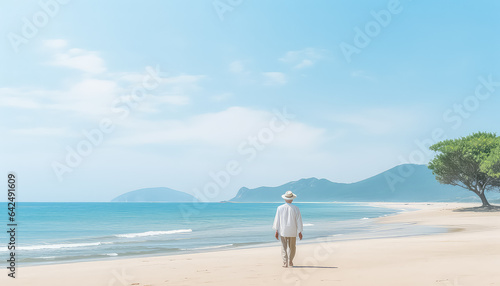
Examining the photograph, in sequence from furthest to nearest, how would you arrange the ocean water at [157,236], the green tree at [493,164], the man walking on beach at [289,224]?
the green tree at [493,164] → the ocean water at [157,236] → the man walking on beach at [289,224]

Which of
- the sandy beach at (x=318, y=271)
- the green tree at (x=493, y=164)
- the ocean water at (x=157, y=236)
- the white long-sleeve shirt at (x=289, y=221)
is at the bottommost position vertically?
the sandy beach at (x=318, y=271)

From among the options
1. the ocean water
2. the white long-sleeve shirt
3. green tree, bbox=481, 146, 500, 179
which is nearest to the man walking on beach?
the white long-sleeve shirt

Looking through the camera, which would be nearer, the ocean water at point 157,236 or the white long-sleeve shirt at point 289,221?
the white long-sleeve shirt at point 289,221

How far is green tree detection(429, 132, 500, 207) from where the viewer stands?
46.2 meters

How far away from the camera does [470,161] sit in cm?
4838

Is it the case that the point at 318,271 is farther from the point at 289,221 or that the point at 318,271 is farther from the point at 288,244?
the point at 289,221

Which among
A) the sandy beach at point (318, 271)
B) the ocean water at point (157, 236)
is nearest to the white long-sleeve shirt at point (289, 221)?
the sandy beach at point (318, 271)

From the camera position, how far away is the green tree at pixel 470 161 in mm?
46200

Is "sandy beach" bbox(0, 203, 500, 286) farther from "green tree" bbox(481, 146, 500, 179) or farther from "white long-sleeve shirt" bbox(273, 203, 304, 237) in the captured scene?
"green tree" bbox(481, 146, 500, 179)

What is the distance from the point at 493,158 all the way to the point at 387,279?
41.1m

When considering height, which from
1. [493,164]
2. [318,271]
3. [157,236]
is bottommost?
[318,271]

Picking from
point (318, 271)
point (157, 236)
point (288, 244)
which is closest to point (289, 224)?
point (288, 244)

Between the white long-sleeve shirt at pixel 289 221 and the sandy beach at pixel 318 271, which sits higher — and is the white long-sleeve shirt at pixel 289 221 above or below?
above

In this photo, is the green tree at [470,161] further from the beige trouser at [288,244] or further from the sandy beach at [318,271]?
the beige trouser at [288,244]
